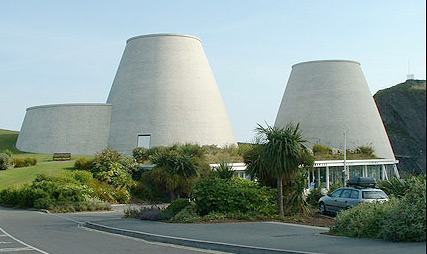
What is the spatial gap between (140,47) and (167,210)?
31744 mm

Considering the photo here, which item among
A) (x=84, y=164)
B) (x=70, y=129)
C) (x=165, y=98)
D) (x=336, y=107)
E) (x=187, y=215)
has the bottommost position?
(x=187, y=215)

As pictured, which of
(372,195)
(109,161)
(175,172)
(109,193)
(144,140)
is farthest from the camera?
(144,140)

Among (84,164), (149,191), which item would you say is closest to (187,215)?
(149,191)

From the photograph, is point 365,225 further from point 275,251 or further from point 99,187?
point 99,187

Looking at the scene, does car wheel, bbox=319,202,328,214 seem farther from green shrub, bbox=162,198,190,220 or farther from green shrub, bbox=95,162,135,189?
green shrub, bbox=95,162,135,189

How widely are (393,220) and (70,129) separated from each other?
129 feet

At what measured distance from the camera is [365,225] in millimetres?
12969

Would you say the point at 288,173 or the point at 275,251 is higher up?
the point at 288,173

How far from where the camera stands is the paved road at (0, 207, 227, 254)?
12.0m

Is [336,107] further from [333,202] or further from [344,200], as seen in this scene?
[344,200]

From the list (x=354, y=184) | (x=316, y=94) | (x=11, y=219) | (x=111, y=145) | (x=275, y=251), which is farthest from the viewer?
(x=316, y=94)

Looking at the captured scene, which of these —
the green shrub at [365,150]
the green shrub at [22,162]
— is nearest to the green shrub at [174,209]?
the green shrub at [22,162]

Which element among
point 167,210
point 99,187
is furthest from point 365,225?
point 99,187

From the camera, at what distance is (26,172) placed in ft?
109
